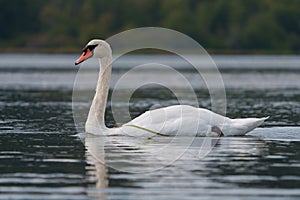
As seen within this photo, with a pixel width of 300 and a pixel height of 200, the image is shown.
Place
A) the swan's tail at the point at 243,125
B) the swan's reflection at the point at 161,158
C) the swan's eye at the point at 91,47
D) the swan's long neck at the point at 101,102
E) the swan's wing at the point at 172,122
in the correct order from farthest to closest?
1. the swan's eye at the point at 91,47
2. the swan's long neck at the point at 101,102
3. the swan's tail at the point at 243,125
4. the swan's wing at the point at 172,122
5. the swan's reflection at the point at 161,158

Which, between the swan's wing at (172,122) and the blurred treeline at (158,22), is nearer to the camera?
the swan's wing at (172,122)

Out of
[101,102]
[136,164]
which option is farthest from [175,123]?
[136,164]

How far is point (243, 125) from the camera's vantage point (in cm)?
1794

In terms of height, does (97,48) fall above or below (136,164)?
above

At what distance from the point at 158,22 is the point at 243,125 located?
325ft

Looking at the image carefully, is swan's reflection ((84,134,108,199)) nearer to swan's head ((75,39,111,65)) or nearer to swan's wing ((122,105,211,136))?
swan's wing ((122,105,211,136))

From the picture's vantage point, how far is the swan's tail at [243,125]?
17.9 metres

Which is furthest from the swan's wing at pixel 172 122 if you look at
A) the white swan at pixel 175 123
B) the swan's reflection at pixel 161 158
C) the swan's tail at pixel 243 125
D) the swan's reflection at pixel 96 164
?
the swan's reflection at pixel 96 164

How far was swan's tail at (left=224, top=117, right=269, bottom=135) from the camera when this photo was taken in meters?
17.9

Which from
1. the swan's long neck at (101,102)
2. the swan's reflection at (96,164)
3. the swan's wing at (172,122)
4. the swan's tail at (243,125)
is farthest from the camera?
the swan's long neck at (101,102)

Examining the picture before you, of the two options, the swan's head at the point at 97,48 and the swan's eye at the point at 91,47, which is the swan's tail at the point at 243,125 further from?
the swan's eye at the point at 91,47

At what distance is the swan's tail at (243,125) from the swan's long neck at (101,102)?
2.26 m

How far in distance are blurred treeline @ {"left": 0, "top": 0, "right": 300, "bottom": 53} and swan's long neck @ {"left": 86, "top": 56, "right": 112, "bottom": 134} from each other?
8529cm

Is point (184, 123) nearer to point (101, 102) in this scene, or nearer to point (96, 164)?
point (101, 102)
